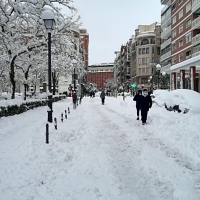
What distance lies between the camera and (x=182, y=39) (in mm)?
44344

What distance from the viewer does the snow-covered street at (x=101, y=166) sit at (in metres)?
5.02

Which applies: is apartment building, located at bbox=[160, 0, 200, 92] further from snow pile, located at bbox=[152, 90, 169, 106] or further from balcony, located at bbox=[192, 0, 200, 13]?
snow pile, located at bbox=[152, 90, 169, 106]

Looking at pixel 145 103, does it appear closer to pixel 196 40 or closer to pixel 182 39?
pixel 196 40

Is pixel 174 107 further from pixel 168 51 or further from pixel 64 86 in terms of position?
pixel 64 86

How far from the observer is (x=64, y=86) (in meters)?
87.9

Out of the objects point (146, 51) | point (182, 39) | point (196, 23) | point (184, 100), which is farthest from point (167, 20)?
point (146, 51)

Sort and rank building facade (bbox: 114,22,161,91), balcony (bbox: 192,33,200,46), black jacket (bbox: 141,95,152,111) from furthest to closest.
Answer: building facade (bbox: 114,22,161,91) → balcony (bbox: 192,33,200,46) → black jacket (bbox: 141,95,152,111)

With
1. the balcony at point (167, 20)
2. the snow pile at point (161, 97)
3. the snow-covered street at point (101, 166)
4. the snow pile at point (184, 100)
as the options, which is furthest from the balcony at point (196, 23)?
the snow-covered street at point (101, 166)

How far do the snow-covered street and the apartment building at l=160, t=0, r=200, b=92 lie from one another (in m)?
21.6

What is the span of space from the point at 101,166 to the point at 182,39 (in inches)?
1626

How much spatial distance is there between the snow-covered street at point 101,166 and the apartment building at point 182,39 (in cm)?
2159

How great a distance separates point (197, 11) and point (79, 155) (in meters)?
36.2

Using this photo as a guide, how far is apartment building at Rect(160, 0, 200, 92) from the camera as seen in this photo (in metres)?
37.1

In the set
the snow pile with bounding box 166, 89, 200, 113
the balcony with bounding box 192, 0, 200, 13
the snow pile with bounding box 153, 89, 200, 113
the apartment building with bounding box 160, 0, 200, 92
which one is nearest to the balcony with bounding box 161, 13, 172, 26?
the apartment building with bounding box 160, 0, 200, 92
